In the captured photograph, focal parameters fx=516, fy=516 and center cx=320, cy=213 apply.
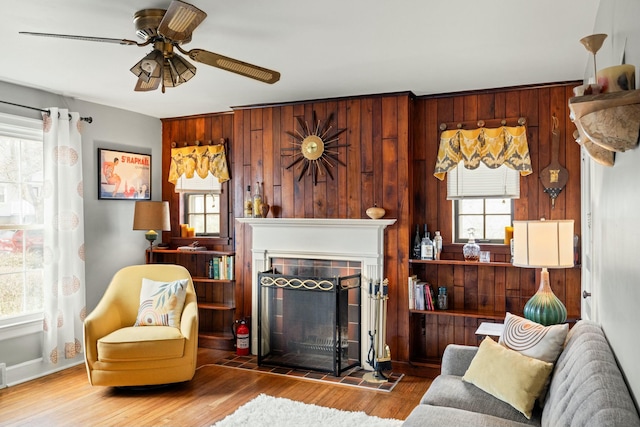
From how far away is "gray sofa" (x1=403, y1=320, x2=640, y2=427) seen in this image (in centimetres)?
155

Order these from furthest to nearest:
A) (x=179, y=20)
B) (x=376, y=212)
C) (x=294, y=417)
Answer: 1. (x=376, y=212)
2. (x=294, y=417)
3. (x=179, y=20)

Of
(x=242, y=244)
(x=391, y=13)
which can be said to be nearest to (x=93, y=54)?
(x=391, y=13)

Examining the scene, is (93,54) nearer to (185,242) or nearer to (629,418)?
(185,242)

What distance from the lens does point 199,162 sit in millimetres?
5691

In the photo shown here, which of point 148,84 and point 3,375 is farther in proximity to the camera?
point 3,375

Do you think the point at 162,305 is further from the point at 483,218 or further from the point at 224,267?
the point at 483,218

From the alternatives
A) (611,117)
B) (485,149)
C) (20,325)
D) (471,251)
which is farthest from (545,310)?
(20,325)

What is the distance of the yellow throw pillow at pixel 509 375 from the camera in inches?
99.1

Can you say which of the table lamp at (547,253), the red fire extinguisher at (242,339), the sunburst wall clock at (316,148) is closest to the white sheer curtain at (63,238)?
the red fire extinguisher at (242,339)

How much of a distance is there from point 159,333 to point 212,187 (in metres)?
2.05

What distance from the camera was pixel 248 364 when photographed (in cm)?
488

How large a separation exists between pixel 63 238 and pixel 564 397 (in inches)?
165

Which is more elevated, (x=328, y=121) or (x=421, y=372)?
(x=328, y=121)

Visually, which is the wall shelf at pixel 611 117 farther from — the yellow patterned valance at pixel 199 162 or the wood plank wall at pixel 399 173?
the yellow patterned valance at pixel 199 162
